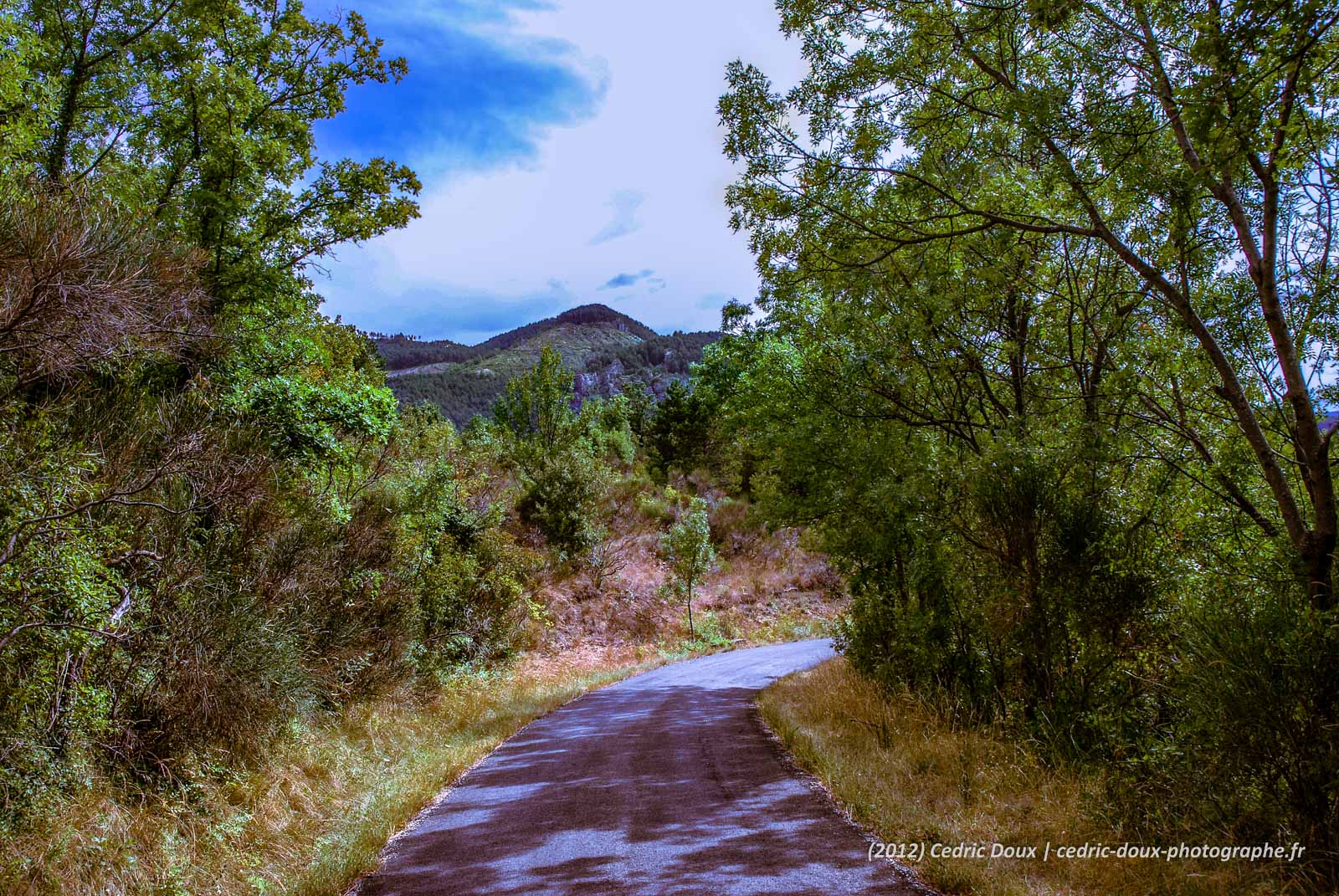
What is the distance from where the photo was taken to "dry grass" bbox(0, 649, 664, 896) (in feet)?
15.8

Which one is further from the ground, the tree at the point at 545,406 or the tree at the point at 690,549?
the tree at the point at 545,406

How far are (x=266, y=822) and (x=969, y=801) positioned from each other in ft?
21.5

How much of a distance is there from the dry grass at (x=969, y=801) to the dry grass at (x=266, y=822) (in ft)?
14.2

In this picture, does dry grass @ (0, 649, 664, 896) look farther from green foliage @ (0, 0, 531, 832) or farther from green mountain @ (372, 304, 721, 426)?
green mountain @ (372, 304, 721, 426)

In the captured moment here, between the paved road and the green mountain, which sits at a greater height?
the green mountain

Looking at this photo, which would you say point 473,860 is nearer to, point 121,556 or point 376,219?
point 121,556

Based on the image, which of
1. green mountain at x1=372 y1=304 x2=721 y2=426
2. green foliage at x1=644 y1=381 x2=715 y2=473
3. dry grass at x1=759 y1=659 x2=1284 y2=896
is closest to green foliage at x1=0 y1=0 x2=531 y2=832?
dry grass at x1=759 y1=659 x2=1284 y2=896

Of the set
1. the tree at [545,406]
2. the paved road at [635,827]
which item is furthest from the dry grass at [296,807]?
the tree at [545,406]

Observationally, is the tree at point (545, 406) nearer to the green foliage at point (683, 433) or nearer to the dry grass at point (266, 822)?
the green foliage at point (683, 433)

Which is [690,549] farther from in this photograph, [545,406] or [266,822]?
[266,822]

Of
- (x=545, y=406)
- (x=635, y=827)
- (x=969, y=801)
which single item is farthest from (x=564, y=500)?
(x=969, y=801)

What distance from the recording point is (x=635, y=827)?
5.95m

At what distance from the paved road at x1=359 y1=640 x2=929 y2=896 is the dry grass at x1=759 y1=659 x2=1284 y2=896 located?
1.17 ft

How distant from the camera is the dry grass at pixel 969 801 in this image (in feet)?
14.0
